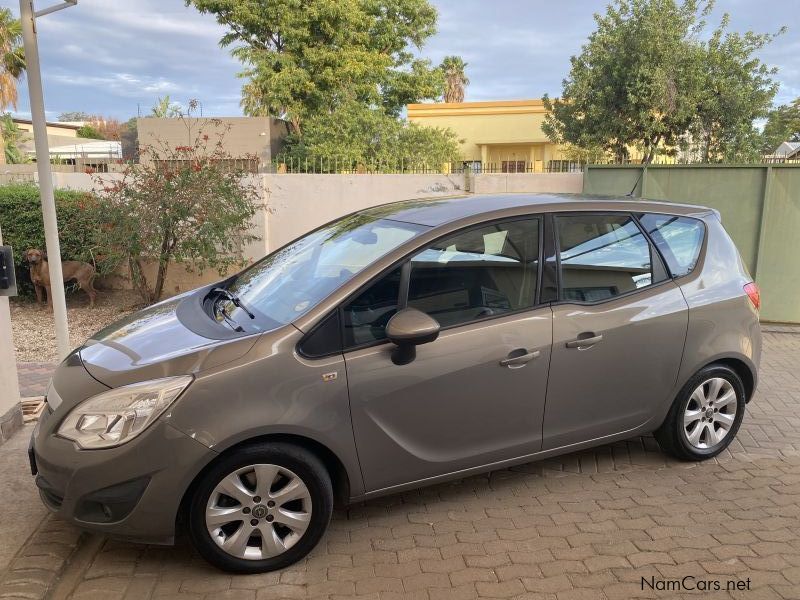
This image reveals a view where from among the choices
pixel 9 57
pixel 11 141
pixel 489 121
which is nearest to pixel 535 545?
pixel 489 121

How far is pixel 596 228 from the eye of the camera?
3744mm

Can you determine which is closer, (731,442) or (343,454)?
(343,454)

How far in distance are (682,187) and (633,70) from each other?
5405 mm

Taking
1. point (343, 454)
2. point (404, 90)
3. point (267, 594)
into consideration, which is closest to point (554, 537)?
point (343, 454)

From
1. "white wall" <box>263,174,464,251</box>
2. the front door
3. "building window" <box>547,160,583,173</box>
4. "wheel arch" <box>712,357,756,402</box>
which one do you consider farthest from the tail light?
"white wall" <box>263,174,464,251</box>

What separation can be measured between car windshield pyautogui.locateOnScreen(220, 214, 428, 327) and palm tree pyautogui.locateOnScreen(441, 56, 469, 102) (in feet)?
125

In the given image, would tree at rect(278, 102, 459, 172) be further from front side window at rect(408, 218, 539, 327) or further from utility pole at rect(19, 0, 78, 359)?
front side window at rect(408, 218, 539, 327)

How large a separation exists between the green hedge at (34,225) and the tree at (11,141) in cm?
1855

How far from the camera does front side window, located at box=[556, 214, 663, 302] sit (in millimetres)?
3592

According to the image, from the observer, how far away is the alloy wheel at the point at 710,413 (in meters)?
3.99

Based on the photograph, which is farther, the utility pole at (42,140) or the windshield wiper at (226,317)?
the utility pole at (42,140)

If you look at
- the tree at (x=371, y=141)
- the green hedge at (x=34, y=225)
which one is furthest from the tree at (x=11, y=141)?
the green hedge at (x=34, y=225)

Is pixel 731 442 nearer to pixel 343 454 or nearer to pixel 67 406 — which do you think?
pixel 343 454

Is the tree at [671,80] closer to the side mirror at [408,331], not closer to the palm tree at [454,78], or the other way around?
the side mirror at [408,331]
